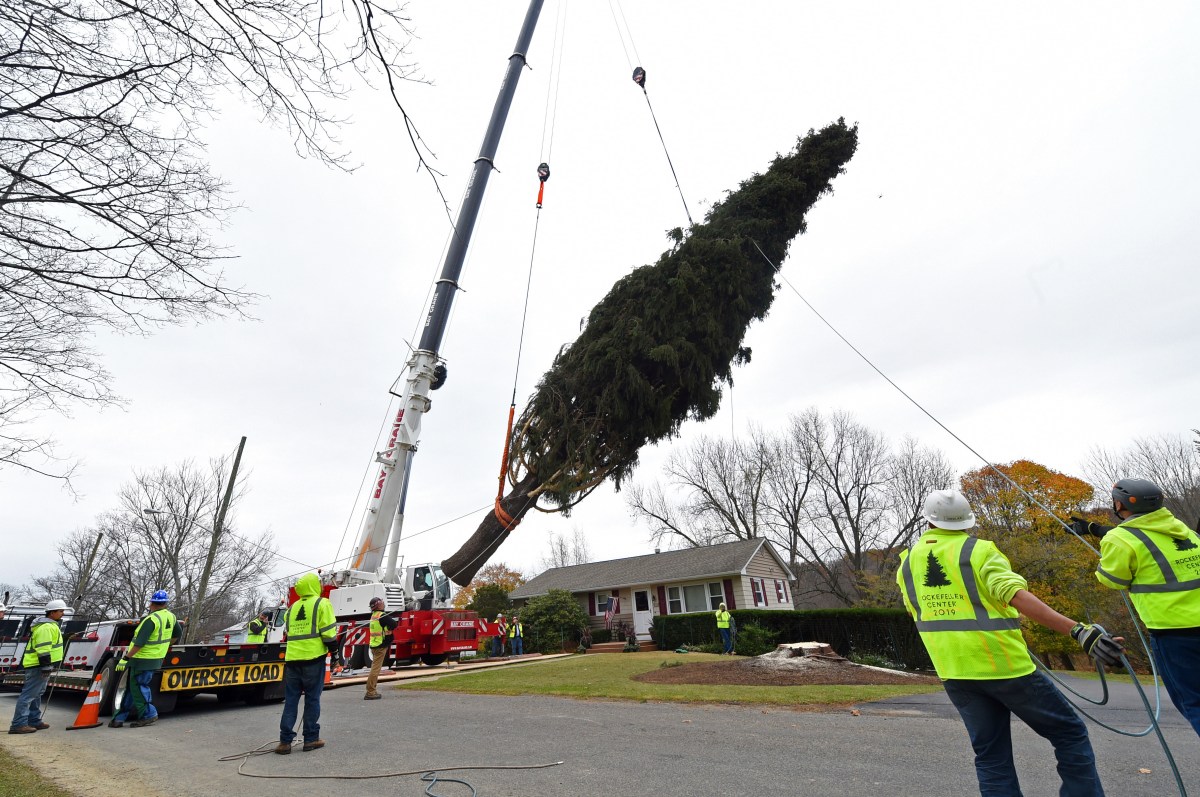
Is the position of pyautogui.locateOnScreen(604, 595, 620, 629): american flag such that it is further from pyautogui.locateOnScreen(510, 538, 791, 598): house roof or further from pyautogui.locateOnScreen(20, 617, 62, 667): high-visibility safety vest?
pyautogui.locateOnScreen(20, 617, 62, 667): high-visibility safety vest

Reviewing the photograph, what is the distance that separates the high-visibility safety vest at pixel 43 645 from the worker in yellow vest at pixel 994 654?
9835 mm

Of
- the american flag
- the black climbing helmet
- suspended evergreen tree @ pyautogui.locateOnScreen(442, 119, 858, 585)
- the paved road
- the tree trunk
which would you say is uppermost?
suspended evergreen tree @ pyautogui.locateOnScreen(442, 119, 858, 585)

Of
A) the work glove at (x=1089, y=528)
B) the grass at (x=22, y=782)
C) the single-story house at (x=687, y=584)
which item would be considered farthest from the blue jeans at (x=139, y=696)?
the single-story house at (x=687, y=584)

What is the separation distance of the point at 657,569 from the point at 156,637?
2222cm

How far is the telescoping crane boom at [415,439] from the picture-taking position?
505 inches

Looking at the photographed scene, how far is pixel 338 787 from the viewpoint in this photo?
406cm

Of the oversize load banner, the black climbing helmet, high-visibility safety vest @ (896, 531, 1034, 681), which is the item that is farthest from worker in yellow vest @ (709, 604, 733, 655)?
high-visibility safety vest @ (896, 531, 1034, 681)

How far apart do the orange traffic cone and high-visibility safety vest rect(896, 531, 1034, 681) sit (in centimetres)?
944

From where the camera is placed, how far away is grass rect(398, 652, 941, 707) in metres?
7.52

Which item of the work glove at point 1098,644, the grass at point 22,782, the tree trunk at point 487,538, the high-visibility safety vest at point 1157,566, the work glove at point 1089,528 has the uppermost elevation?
the tree trunk at point 487,538

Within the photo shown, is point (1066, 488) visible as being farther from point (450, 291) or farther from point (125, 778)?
point (125, 778)

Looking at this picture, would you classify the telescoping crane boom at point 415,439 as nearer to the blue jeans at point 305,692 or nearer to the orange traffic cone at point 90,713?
the orange traffic cone at point 90,713

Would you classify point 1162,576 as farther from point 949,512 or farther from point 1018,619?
point 949,512

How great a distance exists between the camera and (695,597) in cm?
2544
